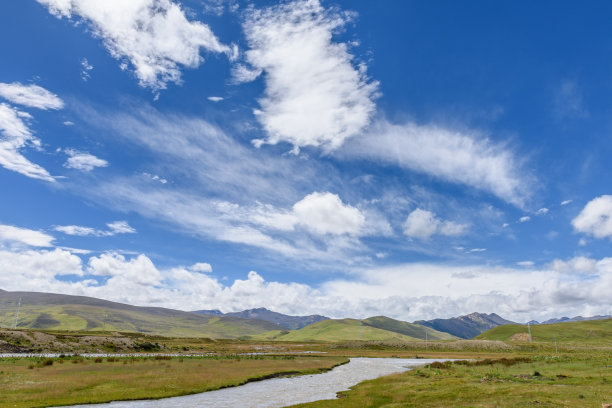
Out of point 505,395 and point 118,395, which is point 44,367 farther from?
point 505,395

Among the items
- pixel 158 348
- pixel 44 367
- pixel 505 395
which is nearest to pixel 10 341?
pixel 158 348

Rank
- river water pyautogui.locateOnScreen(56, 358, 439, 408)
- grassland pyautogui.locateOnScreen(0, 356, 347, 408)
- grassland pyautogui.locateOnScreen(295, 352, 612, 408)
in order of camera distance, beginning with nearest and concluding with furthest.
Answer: grassland pyautogui.locateOnScreen(295, 352, 612, 408), river water pyautogui.locateOnScreen(56, 358, 439, 408), grassland pyautogui.locateOnScreen(0, 356, 347, 408)

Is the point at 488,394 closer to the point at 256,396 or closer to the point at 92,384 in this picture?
the point at 256,396

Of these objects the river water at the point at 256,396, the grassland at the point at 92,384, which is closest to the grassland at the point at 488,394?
the river water at the point at 256,396

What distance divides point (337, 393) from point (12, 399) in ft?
123

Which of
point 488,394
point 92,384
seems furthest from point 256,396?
point 488,394

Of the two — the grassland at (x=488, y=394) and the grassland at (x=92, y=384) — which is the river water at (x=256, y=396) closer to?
the grassland at (x=92, y=384)

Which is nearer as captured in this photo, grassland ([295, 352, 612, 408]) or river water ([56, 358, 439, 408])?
grassland ([295, 352, 612, 408])

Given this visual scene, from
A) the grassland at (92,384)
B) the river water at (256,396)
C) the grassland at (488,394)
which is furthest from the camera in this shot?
the grassland at (92,384)

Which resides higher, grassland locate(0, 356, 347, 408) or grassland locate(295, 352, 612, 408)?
grassland locate(295, 352, 612, 408)

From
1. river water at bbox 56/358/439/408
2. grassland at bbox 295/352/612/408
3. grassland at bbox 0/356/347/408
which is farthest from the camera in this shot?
grassland at bbox 0/356/347/408

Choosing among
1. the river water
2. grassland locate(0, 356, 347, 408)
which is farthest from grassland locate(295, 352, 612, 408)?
grassland locate(0, 356, 347, 408)

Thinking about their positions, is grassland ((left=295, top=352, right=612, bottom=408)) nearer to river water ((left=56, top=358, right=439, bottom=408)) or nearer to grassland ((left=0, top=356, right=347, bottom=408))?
river water ((left=56, top=358, right=439, bottom=408))

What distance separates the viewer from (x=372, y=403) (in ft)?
133
